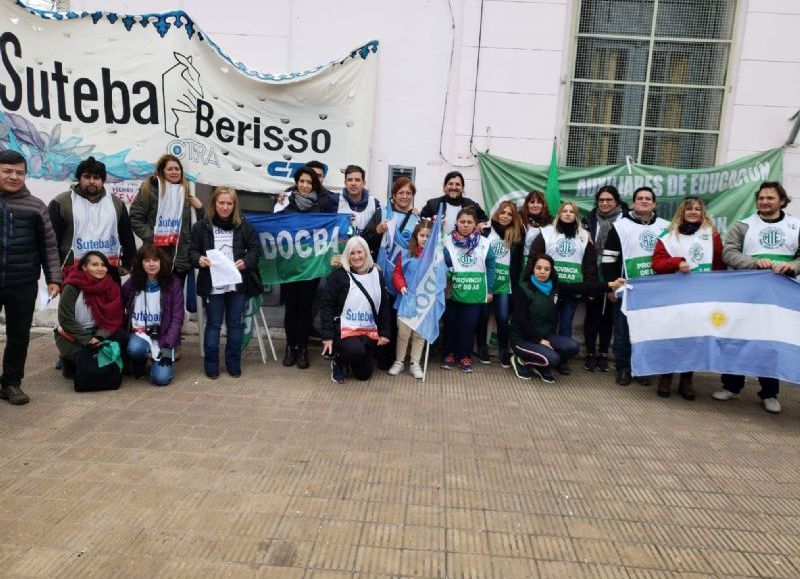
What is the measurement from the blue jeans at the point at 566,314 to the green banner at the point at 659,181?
1.19 m

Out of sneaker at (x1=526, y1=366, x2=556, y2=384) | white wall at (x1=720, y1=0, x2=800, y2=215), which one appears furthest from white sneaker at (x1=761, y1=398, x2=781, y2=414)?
white wall at (x1=720, y1=0, x2=800, y2=215)

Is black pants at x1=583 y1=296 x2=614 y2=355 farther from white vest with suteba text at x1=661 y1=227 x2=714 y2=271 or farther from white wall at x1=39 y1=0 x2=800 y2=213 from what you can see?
white wall at x1=39 y1=0 x2=800 y2=213

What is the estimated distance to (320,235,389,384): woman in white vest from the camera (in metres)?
5.26

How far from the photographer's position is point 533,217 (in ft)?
19.7

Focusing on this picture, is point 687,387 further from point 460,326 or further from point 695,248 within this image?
point 460,326

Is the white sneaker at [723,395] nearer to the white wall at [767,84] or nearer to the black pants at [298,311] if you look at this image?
the white wall at [767,84]

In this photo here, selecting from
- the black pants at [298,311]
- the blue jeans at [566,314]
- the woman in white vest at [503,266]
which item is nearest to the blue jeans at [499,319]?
the woman in white vest at [503,266]

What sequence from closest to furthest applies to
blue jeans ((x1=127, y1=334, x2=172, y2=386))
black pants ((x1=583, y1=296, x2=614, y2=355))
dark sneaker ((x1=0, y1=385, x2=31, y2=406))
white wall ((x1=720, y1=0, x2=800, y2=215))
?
1. dark sneaker ((x1=0, y1=385, x2=31, y2=406))
2. blue jeans ((x1=127, y1=334, x2=172, y2=386))
3. black pants ((x1=583, y1=296, x2=614, y2=355))
4. white wall ((x1=720, y1=0, x2=800, y2=215))

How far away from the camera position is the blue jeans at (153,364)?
197 inches

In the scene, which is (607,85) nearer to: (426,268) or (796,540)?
(426,268)

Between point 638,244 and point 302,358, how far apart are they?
3.44m

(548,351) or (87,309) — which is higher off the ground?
(87,309)

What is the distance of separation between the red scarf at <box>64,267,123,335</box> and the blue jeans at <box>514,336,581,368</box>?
12.0 feet

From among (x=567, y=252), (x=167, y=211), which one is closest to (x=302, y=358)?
(x=167, y=211)
